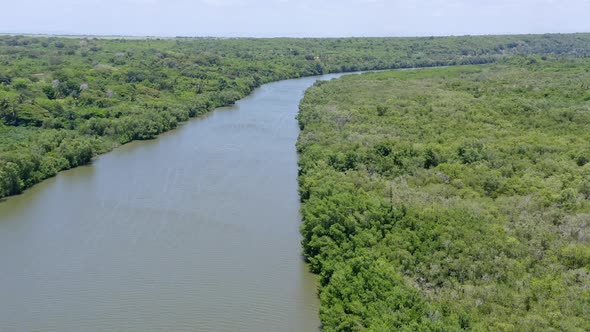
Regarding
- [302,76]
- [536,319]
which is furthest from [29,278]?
[302,76]

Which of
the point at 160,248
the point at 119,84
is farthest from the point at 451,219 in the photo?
the point at 119,84

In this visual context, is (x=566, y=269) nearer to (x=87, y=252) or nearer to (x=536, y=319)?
(x=536, y=319)

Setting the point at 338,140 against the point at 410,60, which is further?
the point at 410,60

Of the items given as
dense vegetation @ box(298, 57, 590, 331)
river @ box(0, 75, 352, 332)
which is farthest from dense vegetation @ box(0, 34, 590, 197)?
dense vegetation @ box(298, 57, 590, 331)

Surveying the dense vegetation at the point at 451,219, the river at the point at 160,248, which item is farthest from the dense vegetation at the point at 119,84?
the dense vegetation at the point at 451,219

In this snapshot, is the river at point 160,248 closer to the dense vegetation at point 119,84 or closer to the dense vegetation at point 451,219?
the dense vegetation at point 451,219

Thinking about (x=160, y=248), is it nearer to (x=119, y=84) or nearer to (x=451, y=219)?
(x=451, y=219)
